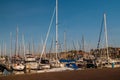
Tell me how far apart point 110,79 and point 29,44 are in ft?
165

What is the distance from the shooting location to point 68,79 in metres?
19.4

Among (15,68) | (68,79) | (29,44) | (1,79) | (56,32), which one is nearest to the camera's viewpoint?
(68,79)

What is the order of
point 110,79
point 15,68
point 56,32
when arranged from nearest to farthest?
point 110,79 → point 56,32 → point 15,68

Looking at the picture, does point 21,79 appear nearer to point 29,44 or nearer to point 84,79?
point 84,79

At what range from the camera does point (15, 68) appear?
36594 millimetres

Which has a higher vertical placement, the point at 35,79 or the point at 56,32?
the point at 56,32

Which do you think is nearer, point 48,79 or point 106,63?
point 48,79

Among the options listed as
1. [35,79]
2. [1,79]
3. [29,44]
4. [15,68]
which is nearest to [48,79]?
[35,79]

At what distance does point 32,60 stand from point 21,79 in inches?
750

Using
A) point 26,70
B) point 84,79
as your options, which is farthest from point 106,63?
point 84,79

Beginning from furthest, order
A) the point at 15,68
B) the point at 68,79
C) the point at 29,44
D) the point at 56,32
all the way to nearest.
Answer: the point at 29,44
the point at 15,68
the point at 56,32
the point at 68,79

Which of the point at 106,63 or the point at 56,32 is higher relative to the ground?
the point at 56,32

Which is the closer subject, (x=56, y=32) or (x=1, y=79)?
(x=1, y=79)

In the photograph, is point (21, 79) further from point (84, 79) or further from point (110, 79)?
point (110, 79)
